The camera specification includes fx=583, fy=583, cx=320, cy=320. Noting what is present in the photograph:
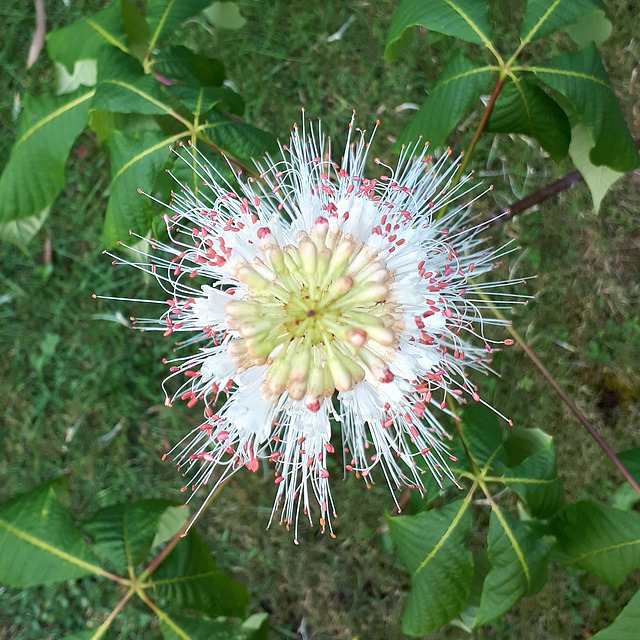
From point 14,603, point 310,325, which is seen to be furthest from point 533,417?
point 14,603

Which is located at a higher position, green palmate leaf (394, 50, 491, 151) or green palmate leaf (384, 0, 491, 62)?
green palmate leaf (384, 0, 491, 62)

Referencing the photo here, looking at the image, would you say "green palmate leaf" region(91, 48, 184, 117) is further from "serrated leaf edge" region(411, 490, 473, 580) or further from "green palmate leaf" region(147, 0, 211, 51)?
"serrated leaf edge" region(411, 490, 473, 580)

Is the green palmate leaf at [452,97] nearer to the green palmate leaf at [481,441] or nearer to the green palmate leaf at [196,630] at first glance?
the green palmate leaf at [481,441]

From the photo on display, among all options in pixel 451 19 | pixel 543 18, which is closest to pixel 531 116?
pixel 543 18

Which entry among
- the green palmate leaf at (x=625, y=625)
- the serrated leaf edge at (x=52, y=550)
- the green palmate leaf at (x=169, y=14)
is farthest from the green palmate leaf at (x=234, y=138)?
the green palmate leaf at (x=625, y=625)

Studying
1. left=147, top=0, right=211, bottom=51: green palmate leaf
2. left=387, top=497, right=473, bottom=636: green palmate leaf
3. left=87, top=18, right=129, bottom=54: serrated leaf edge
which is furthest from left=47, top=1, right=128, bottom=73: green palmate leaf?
left=387, top=497, right=473, bottom=636: green palmate leaf

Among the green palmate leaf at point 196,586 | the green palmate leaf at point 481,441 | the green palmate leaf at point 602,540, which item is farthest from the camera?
the green palmate leaf at point 196,586
